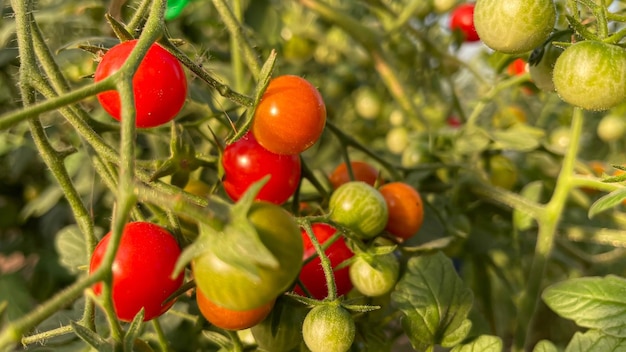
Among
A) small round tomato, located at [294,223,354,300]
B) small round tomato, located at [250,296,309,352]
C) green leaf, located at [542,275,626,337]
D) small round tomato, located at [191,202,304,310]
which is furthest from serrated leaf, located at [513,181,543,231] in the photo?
small round tomato, located at [191,202,304,310]

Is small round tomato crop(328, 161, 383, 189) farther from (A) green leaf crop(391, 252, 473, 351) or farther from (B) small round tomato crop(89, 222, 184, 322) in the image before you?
(B) small round tomato crop(89, 222, 184, 322)

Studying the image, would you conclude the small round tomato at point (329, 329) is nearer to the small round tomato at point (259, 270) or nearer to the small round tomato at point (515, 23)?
the small round tomato at point (259, 270)

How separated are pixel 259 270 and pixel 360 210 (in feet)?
0.75

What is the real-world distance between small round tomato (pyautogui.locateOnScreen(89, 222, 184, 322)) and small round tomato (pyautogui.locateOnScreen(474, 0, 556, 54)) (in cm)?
35

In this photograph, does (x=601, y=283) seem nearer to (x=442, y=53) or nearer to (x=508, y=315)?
(x=508, y=315)

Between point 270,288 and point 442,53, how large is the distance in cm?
108

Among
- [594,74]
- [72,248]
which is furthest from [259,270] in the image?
[72,248]

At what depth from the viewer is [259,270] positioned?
41cm

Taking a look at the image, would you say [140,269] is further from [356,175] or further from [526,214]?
[526,214]

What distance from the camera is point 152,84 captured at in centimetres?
53

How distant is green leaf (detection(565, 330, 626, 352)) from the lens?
594 mm

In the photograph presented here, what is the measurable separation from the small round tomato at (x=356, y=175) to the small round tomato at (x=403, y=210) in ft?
0.15

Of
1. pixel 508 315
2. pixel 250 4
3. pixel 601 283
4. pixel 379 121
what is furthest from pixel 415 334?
pixel 379 121

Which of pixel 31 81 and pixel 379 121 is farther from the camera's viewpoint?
pixel 379 121
